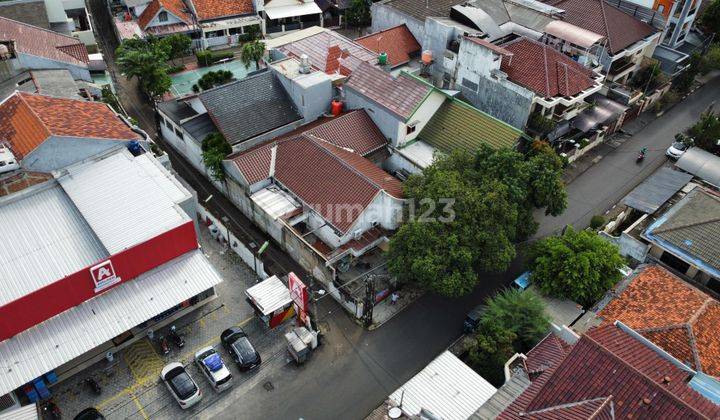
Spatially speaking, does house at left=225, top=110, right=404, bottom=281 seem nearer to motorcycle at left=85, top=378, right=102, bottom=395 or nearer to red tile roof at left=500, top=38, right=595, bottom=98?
motorcycle at left=85, top=378, right=102, bottom=395

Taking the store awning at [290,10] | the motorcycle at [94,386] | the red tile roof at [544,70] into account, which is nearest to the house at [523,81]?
the red tile roof at [544,70]

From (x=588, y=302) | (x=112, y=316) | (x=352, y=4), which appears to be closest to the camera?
(x=112, y=316)

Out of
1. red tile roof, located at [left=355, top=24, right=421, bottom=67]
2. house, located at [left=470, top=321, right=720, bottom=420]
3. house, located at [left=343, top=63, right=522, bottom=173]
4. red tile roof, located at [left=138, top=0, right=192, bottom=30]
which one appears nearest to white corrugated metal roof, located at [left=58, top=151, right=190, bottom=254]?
house, located at [left=343, top=63, right=522, bottom=173]

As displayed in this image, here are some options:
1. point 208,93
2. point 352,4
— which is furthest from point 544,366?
point 352,4

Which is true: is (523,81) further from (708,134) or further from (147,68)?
(147,68)

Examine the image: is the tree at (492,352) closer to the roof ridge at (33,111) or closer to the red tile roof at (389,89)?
the red tile roof at (389,89)

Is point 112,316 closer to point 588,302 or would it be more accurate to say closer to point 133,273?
point 133,273

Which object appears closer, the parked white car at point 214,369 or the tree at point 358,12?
the parked white car at point 214,369
